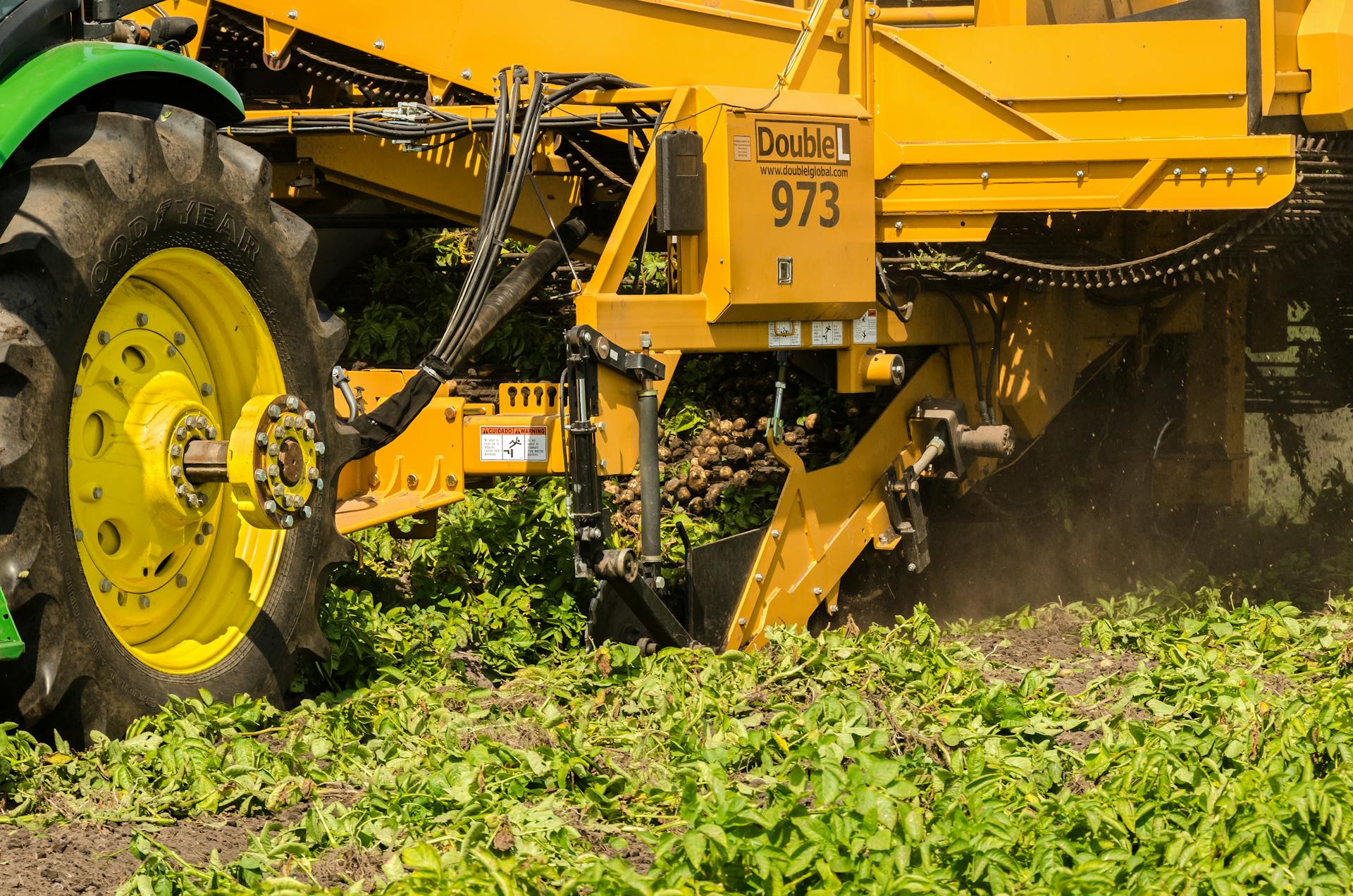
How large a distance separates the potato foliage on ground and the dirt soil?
0.12 ft

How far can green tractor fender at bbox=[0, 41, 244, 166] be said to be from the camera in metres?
3.71

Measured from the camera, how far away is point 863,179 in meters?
5.93

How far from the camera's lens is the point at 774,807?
323 cm

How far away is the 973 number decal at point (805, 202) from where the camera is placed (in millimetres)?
5621

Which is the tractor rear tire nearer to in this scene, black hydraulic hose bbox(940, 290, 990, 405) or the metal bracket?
the metal bracket

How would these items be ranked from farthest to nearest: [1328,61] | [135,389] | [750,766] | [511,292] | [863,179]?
[1328,61], [863,179], [511,292], [135,389], [750,766]

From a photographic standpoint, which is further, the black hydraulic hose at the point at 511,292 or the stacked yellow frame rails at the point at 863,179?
the stacked yellow frame rails at the point at 863,179

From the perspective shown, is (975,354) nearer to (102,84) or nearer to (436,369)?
(436,369)

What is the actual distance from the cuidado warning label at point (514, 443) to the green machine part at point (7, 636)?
7.21ft

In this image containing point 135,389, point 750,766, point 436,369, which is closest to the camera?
point 750,766

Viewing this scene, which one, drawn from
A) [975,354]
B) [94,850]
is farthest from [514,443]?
[94,850]

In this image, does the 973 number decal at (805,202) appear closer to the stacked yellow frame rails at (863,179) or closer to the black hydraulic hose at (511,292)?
the stacked yellow frame rails at (863,179)

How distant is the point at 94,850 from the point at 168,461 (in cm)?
108

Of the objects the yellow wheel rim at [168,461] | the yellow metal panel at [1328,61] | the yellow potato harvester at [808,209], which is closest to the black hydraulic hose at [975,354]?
the yellow potato harvester at [808,209]
